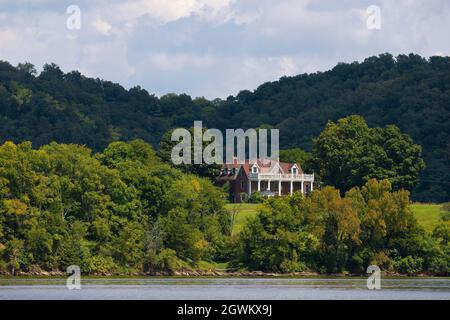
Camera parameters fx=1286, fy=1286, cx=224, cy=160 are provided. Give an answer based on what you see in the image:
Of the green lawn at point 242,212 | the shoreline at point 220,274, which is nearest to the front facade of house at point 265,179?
the green lawn at point 242,212

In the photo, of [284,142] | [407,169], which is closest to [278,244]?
[407,169]

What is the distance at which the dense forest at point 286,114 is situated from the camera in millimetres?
151750

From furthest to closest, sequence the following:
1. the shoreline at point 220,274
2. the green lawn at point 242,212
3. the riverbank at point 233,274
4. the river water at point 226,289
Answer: the green lawn at point 242,212 < the riverbank at point 233,274 < the shoreline at point 220,274 < the river water at point 226,289

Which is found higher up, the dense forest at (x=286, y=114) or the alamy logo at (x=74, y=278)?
the dense forest at (x=286, y=114)

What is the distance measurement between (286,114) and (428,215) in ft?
288

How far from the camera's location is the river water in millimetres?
59562

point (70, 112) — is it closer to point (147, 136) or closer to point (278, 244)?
point (147, 136)

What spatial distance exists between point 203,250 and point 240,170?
36058 mm

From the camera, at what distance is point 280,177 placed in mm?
123312

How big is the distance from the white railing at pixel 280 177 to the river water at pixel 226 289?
40511 mm

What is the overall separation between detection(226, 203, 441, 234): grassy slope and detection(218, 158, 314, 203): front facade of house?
9.48 m

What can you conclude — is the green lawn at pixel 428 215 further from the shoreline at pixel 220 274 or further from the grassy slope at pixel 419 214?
the shoreline at pixel 220 274

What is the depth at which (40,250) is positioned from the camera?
81875 millimetres

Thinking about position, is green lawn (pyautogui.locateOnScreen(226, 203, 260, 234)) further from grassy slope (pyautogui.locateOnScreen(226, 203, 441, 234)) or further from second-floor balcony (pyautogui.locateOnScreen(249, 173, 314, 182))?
second-floor balcony (pyautogui.locateOnScreen(249, 173, 314, 182))
